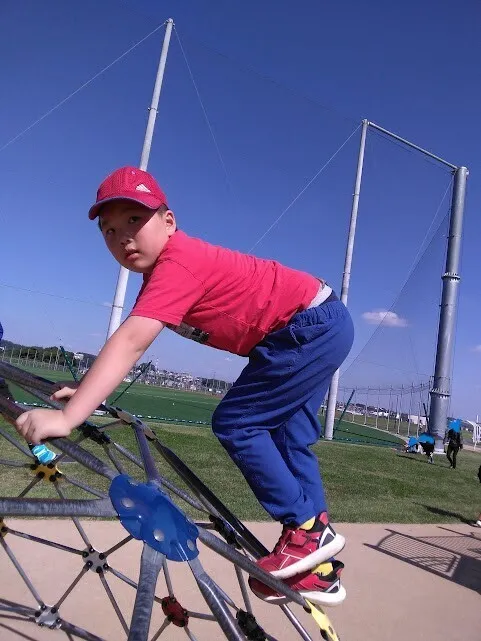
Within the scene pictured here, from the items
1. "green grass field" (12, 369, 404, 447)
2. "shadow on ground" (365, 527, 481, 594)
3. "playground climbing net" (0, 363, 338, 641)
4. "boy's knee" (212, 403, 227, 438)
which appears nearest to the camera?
"playground climbing net" (0, 363, 338, 641)

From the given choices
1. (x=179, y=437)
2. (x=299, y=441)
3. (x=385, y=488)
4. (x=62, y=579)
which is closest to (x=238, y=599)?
(x=62, y=579)

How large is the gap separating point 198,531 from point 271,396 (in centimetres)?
64

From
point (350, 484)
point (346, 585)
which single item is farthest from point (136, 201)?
point (350, 484)

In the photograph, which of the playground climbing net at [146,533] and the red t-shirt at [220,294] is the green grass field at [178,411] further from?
the red t-shirt at [220,294]

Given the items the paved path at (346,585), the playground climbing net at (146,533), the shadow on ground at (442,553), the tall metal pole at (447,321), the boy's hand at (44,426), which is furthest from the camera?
the tall metal pole at (447,321)

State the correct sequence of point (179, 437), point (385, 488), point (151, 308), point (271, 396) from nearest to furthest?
point (151, 308)
point (271, 396)
point (385, 488)
point (179, 437)

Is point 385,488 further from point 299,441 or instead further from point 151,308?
point 151,308

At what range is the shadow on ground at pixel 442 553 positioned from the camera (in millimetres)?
4127

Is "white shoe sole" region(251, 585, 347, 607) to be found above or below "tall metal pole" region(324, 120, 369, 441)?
below

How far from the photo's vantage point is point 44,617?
2.44 meters

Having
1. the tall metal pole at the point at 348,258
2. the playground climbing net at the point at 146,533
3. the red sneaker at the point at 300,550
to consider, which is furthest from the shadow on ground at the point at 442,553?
the tall metal pole at the point at 348,258

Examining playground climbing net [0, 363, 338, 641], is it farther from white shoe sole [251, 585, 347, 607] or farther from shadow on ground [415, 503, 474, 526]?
shadow on ground [415, 503, 474, 526]

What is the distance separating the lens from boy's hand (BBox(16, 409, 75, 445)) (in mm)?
1268

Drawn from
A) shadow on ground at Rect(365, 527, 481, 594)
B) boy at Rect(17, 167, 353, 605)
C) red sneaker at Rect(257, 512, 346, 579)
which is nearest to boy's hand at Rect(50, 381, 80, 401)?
boy at Rect(17, 167, 353, 605)
